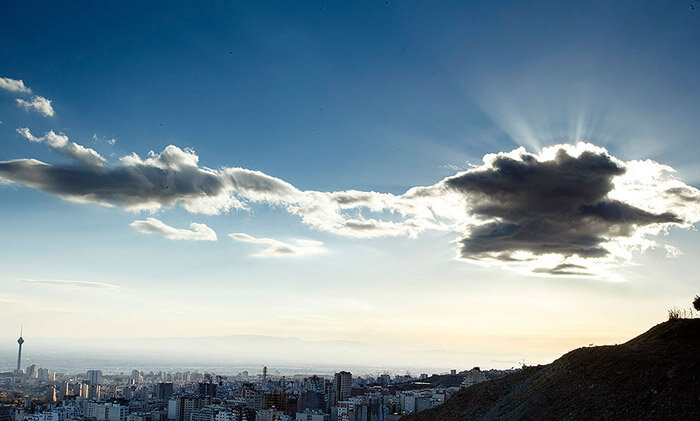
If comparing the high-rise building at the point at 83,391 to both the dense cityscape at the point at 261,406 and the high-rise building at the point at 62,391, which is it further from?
the dense cityscape at the point at 261,406

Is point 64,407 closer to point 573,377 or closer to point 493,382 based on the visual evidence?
point 493,382

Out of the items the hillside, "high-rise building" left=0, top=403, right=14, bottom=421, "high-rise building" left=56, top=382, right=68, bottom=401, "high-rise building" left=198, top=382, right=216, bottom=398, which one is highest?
the hillside

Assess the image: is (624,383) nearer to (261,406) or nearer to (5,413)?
(261,406)

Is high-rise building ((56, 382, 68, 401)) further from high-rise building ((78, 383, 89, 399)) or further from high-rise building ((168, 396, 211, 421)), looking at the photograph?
high-rise building ((168, 396, 211, 421))

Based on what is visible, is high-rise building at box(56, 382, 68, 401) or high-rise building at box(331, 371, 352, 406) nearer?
high-rise building at box(331, 371, 352, 406)

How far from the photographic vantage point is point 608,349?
1800 centimetres

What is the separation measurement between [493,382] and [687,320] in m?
11.5

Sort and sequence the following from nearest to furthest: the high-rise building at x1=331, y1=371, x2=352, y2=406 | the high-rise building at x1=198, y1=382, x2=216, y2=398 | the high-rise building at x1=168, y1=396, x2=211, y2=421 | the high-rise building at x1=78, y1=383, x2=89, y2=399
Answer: the high-rise building at x1=168, y1=396, x2=211, y2=421 → the high-rise building at x1=331, y1=371, x2=352, y2=406 → the high-rise building at x1=198, y1=382, x2=216, y2=398 → the high-rise building at x1=78, y1=383, x2=89, y2=399

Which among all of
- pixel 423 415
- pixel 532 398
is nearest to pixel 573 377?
pixel 532 398

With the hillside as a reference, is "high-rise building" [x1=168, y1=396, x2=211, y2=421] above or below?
below

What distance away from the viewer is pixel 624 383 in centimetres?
1444

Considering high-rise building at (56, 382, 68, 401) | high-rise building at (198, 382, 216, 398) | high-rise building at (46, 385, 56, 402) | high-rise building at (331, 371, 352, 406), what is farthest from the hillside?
high-rise building at (56, 382, 68, 401)

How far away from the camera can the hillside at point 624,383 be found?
1277 centimetres

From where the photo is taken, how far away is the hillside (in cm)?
1277
